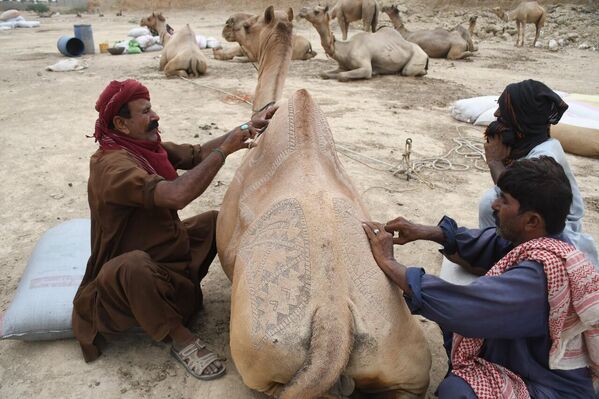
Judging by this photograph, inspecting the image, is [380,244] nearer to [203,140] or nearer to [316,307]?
[316,307]

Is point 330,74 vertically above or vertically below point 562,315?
below

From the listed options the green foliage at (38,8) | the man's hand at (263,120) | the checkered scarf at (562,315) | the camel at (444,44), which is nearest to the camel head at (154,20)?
the camel at (444,44)

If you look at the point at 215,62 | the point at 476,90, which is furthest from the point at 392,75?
the point at 215,62

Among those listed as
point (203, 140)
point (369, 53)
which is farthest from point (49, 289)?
point (369, 53)

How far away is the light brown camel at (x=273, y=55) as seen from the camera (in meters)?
4.31

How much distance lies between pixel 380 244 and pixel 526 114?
1367 millimetres

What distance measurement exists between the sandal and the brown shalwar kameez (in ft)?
0.50

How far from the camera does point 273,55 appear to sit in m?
4.48

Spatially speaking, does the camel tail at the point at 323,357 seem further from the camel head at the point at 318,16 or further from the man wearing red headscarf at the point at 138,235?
the camel head at the point at 318,16

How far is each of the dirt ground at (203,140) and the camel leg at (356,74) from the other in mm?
192

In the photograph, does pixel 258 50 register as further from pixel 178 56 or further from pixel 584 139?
pixel 178 56

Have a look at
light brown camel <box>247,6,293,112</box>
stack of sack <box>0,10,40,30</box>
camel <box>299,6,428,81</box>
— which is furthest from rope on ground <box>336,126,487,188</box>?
stack of sack <box>0,10,40,30</box>

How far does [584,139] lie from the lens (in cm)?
666

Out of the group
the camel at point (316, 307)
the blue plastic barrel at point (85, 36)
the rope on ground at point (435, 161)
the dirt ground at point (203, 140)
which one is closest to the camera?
the camel at point (316, 307)
